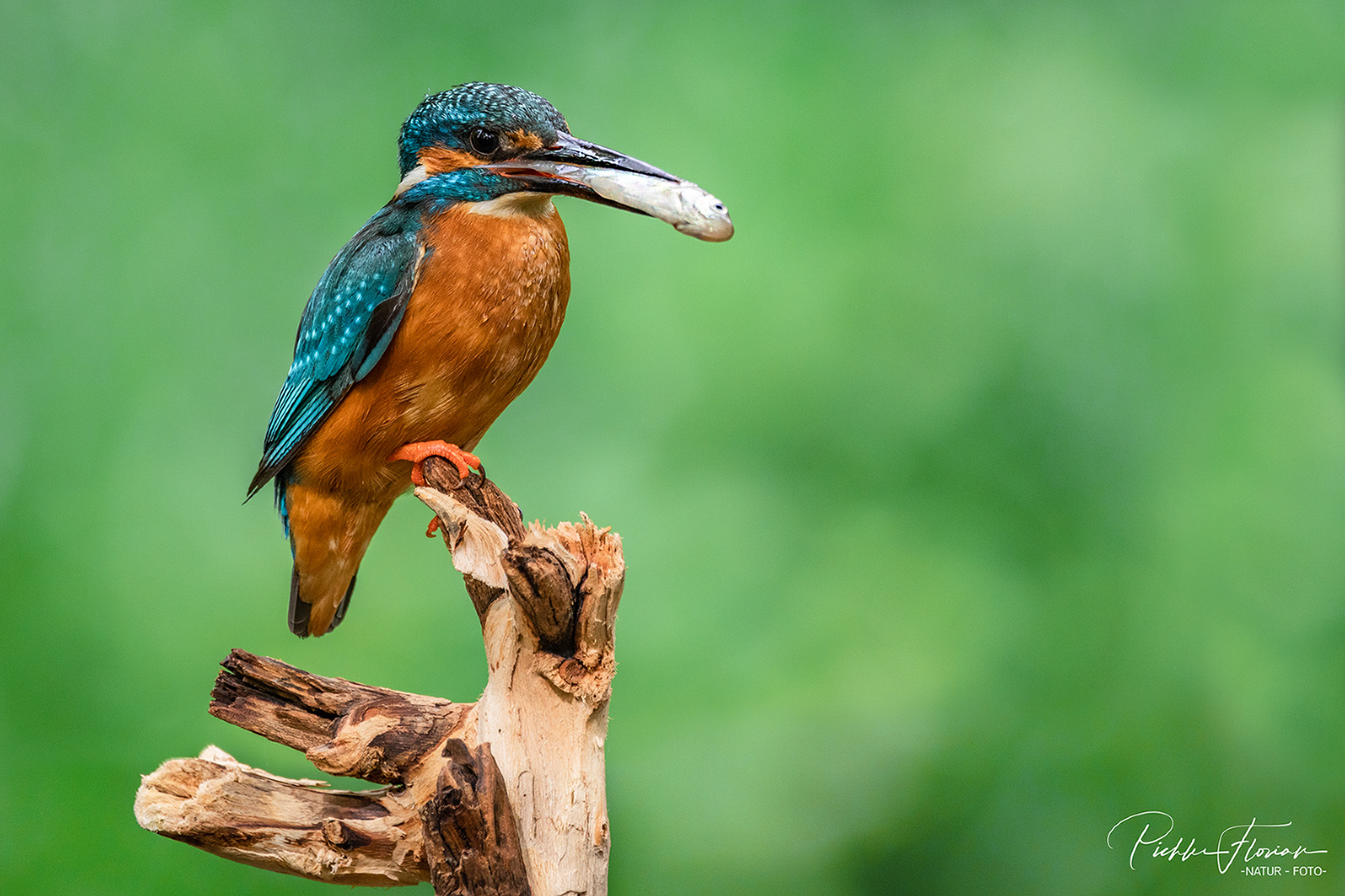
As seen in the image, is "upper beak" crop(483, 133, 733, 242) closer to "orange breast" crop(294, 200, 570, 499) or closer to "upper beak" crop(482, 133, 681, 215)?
"upper beak" crop(482, 133, 681, 215)

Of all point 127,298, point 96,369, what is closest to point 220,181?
point 127,298

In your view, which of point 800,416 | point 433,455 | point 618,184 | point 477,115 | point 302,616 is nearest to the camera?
point 618,184

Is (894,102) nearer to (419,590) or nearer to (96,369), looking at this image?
(419,590)

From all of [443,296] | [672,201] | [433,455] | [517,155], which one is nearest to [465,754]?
[433,455]

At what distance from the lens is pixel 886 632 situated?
3.50 meters

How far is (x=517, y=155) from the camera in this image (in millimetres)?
2240

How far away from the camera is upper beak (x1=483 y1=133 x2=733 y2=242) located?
1.98 meters

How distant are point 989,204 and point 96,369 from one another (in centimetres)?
282

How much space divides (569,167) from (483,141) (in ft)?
0.69

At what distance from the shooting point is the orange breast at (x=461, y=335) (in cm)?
224

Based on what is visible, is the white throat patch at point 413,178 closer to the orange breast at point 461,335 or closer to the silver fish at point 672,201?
the orange breast at point 461,335

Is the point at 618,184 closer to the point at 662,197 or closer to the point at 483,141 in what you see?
the point at 662,197

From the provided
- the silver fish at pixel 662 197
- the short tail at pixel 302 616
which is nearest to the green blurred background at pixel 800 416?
the short tail at pixel 302 616

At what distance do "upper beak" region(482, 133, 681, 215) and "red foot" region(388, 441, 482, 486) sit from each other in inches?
21.9
